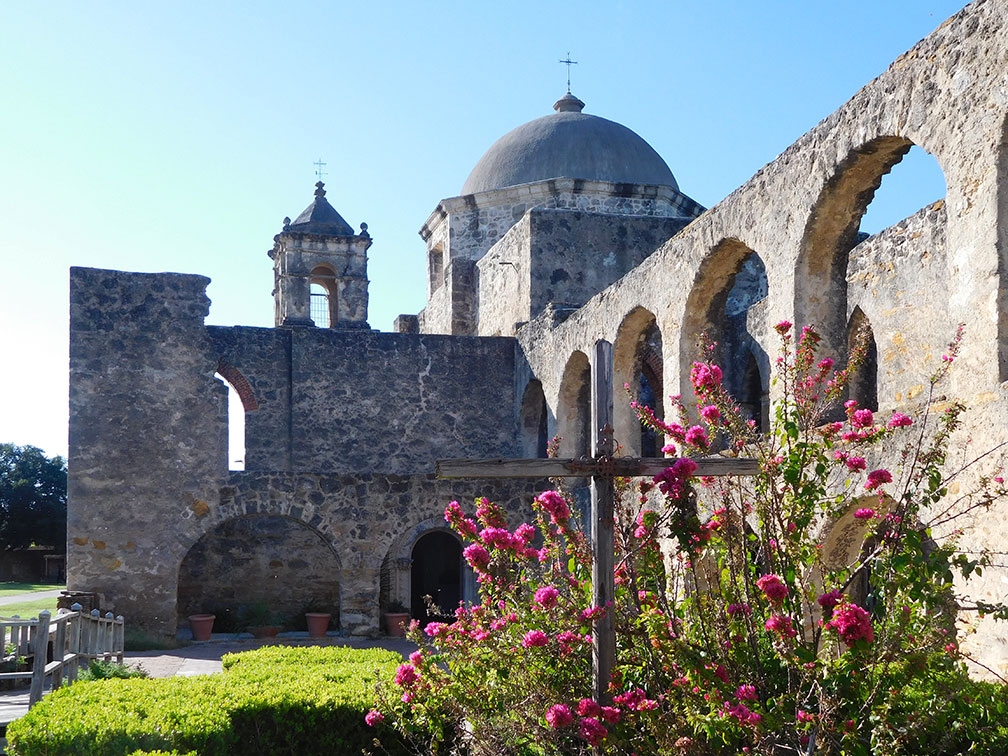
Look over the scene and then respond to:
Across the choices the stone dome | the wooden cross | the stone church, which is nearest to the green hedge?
the wooden cross

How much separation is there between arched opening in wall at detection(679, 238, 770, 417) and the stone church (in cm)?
3

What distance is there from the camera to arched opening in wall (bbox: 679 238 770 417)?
32.8 ft

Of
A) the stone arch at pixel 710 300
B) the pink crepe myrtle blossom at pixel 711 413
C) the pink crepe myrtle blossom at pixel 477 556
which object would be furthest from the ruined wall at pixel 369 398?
the pink crepe myrtle blossom at pixel 711 413

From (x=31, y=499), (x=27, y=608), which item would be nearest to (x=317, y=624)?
(x=27, y=608)

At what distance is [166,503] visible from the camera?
14.2m

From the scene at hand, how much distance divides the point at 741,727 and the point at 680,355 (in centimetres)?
640

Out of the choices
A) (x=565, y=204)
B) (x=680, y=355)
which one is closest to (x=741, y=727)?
(x=680, y=355)

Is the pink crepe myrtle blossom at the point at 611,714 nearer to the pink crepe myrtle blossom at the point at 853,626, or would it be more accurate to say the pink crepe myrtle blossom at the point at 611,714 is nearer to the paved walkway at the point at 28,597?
the pink crepe myrtle blossom at the point at 853,626

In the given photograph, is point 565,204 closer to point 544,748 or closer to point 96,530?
point 96,530

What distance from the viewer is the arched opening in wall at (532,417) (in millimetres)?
15961

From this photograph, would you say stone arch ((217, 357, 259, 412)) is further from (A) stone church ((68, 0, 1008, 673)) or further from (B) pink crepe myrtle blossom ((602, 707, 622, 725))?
(B) pink crepe myrtle blossom ((602, 707, 622, 725))

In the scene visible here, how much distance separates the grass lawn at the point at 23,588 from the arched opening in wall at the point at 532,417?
13.1 metres

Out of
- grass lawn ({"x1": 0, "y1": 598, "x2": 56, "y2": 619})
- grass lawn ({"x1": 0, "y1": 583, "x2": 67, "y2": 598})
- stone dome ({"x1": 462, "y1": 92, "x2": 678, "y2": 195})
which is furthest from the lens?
grass lawn ({"x1": 0, "y1": 583, "x2": 67, "y2": 598})

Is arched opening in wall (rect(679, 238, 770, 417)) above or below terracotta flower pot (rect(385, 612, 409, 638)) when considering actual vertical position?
above
